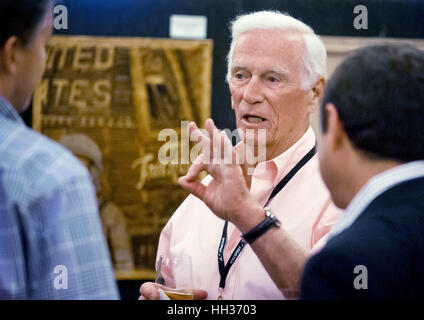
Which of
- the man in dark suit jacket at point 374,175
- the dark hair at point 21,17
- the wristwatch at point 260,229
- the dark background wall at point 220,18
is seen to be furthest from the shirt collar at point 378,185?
the dark background wall at point 220,18

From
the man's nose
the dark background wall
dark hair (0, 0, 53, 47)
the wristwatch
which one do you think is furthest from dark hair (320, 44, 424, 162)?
the dark background wall

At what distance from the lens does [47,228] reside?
0.99m

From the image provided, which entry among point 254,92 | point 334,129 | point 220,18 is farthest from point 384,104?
point 220,18

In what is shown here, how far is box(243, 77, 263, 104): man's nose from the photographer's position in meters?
1.85

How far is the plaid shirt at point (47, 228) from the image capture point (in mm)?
994

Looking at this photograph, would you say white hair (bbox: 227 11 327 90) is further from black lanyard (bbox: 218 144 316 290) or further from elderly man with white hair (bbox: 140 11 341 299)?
black lanyard (bbox: 218 144 316 290)

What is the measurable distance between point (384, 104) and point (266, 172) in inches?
29.7

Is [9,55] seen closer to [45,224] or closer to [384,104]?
[45,224]

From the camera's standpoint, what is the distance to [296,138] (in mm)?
1913

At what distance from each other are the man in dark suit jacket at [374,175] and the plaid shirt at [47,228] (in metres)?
0.42

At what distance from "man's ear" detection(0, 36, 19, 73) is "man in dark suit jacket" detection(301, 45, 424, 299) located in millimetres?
649
